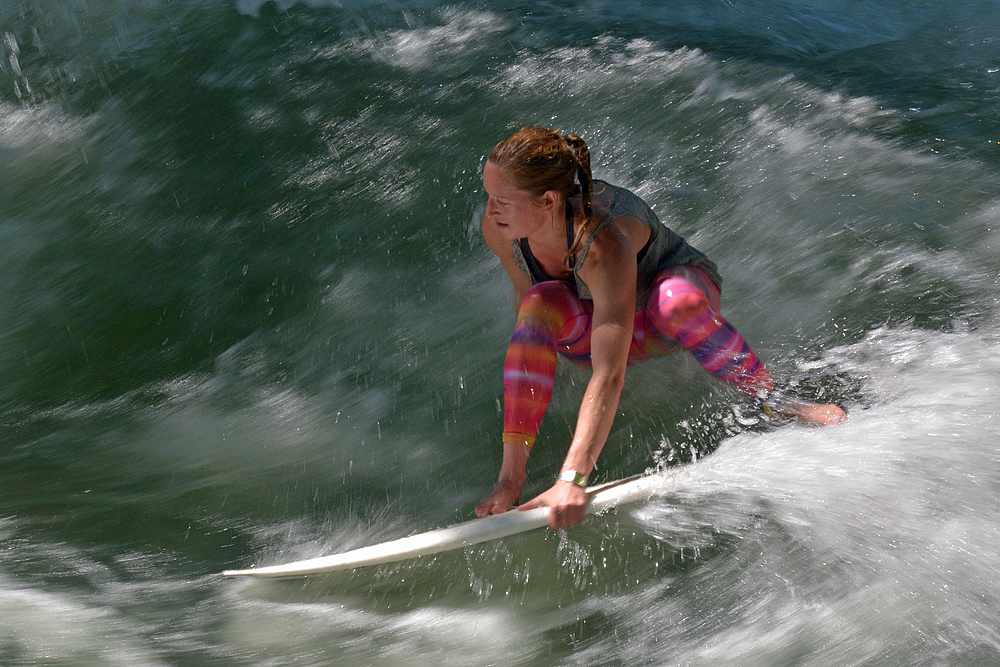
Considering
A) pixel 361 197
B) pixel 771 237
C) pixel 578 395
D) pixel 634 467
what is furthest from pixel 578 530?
pixel 361 197

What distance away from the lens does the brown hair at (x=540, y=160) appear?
1699mm

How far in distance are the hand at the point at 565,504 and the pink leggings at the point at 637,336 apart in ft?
0.89

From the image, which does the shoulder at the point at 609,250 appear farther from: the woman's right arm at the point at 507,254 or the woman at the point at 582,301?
the woman's right arm at the point at 507,254

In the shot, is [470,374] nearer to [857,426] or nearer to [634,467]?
[634,467]

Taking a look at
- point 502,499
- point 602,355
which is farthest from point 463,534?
point 602,355

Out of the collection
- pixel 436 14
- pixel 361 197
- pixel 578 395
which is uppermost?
pixel 436 14

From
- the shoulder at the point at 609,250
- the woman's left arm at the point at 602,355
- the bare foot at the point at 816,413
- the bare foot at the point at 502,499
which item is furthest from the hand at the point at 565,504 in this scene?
the bare foot at the point at 816,413

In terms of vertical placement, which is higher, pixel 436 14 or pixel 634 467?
pixel 436 14

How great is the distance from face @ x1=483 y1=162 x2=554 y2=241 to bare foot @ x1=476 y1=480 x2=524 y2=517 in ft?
1.75

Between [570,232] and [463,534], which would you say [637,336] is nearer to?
[570,232]

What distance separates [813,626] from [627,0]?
10.8ft

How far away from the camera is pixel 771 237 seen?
2.87 m

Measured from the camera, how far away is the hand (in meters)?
1.66

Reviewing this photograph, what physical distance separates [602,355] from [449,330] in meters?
1.07
